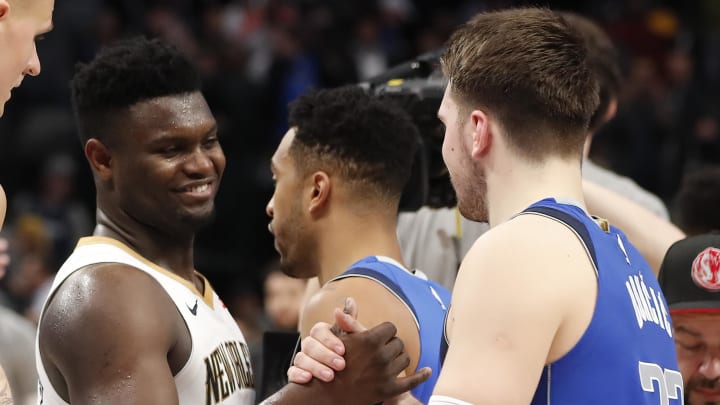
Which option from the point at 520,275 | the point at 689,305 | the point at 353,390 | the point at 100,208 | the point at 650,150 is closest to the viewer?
the point at 520,275

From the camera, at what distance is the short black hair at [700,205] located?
432cm

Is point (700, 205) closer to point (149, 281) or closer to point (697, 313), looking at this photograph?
point (697, 313)

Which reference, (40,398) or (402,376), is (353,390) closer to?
(402,376)

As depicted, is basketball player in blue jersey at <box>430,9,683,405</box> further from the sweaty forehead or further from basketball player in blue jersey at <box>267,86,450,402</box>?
the sweaty forehead

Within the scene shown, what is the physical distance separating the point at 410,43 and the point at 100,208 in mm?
9209

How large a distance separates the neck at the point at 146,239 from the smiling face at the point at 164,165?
0.09 feet

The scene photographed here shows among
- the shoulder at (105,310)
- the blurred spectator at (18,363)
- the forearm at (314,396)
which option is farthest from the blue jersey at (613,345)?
the blurred spectator at (18,363)

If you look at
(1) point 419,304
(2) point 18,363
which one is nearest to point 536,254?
(1) point 419,304

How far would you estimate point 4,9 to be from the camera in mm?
2855

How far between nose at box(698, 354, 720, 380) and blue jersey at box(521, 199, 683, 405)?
31.7 inches

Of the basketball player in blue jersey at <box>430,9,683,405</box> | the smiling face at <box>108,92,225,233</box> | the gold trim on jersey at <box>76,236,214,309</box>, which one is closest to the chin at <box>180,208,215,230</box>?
the smiling face at <box>108,92,225,233</box>

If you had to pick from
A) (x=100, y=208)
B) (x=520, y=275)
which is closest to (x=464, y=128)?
(x=520, y=275)

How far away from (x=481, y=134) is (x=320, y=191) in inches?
42.2

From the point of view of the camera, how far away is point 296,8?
1210 cm
